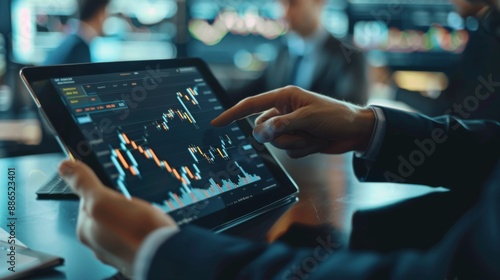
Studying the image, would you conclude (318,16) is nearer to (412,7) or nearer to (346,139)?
(412,7)

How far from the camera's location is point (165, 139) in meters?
0.73

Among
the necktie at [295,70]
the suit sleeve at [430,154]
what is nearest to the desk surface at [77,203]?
the suit sleeve at [430,154]

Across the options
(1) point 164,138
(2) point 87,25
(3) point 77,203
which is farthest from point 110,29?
(1) point 164,138

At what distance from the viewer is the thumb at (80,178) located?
55 cm

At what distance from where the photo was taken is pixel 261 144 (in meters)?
0.87

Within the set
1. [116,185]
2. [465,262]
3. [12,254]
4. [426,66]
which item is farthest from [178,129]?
[426,66]

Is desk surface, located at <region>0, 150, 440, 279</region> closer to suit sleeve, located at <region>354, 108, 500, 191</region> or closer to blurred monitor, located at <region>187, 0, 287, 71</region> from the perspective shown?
suit sleeve, located at <region>354, 108, 500, 191</region>

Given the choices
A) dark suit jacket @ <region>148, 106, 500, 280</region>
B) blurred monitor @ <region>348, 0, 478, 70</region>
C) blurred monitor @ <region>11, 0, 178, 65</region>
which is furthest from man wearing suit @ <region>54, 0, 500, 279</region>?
blurred monitor @ <region>348, 0, 478, 70</region>

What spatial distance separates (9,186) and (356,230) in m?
0.56

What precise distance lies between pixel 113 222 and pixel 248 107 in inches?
14.5

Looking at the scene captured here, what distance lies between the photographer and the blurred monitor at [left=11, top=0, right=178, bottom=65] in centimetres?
330

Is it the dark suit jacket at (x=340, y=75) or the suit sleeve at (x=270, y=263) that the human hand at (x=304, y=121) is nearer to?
the suit sleeve at (x=270, y=263)

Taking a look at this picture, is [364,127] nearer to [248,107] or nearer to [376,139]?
[376,139]

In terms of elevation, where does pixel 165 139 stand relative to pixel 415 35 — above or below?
above
